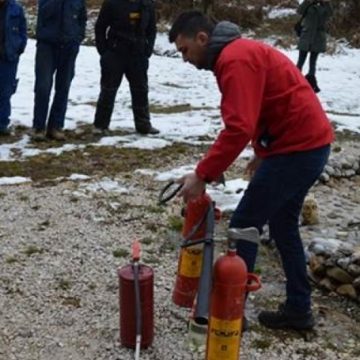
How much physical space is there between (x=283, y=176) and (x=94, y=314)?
1.55 meters

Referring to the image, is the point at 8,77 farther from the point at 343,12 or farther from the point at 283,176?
the point at 343,12

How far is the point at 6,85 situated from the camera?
353 inches

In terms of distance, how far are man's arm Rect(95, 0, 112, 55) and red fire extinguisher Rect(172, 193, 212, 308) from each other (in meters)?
4.77

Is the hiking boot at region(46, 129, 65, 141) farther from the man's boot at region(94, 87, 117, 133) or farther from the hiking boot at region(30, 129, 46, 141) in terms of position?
the man's boot at region(94, 87, 117, 133)

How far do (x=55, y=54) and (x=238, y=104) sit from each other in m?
5.63

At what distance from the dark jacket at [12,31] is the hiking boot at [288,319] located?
17.6 feet

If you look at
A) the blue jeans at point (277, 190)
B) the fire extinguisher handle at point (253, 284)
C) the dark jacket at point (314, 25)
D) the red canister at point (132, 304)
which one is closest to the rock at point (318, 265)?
the blue jeans at point (277, 190)

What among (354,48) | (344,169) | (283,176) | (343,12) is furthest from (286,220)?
(343,12)

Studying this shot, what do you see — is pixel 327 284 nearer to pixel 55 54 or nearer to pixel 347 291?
pixel 347 291

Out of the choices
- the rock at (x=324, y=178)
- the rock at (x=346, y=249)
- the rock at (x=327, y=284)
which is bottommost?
the rock at (x=327, y=284)

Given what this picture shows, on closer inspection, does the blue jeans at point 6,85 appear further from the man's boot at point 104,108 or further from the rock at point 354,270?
the rock at point 354,270

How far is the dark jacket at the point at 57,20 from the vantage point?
8.59 m

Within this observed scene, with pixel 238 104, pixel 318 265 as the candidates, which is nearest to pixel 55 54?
pixel 318 265

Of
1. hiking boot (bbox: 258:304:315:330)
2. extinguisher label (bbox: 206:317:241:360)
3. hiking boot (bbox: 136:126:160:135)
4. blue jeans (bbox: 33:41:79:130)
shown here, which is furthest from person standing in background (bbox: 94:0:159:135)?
extinguisher label (bbox: 206:317:241:360)
